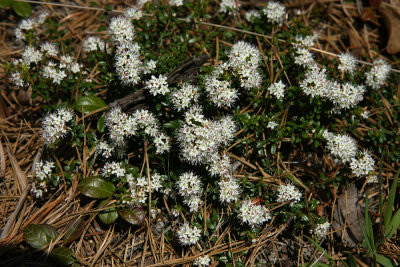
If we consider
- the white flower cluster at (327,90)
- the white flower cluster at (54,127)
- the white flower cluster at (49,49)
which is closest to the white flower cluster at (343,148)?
the white flower cluster at (327,90)

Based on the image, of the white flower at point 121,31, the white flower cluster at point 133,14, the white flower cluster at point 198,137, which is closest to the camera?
the white flower cluster at point 198,137

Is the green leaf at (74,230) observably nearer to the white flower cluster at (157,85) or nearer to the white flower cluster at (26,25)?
the white flower cluster at (157,85)

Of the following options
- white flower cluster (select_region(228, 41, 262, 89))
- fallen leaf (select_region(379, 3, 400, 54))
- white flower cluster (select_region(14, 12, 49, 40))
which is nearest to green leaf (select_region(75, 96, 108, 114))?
white flower cluster (select_region(14, 12, 49, 40))

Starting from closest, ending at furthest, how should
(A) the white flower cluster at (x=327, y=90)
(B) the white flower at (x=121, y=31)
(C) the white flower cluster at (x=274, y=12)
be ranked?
1. (A) the white flower cluster at (x=327, y=90)
2. (B) the white flower at (x=121, y=31)
3. (C) the white flower cluster at (x=274, y=12)

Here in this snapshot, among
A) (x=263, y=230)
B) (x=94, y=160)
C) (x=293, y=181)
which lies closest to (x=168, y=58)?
(x=94, y=160)

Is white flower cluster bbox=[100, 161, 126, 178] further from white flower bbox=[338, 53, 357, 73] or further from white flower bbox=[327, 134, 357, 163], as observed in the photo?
white flower bbox=[338, 53, 357, 73]

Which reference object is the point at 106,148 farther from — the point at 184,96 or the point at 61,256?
the point at 61,256

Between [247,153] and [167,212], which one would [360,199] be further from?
[167,212]

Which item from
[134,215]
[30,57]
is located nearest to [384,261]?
[134,215]
